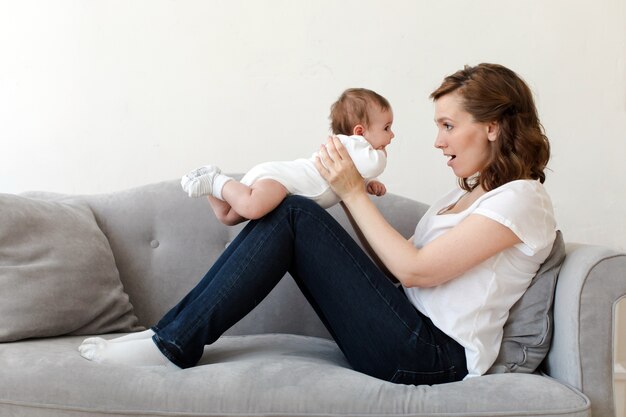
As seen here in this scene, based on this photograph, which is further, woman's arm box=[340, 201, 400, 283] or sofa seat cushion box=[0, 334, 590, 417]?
woman's arm box=[340, 201, 400, 283]

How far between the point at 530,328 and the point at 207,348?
2.79ft

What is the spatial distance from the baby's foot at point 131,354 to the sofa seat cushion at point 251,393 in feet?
0.13

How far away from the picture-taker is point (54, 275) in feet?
6.67

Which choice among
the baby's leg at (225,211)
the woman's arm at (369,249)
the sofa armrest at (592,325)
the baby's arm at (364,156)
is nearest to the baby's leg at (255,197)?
the baby's leg at (225,211)

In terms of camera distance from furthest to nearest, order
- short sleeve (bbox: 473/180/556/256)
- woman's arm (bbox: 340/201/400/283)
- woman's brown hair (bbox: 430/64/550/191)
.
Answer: woman's arm (bbox: 340/201/400/283) → woman's brown hair (bbox: 430/64/550/191) → short sleeve (bbox: 473/180/556/256)

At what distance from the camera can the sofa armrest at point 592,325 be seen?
161cm

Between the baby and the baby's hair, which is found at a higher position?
the baby's hair

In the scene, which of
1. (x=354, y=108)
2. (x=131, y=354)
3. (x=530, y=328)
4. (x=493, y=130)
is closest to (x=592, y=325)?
(x=530, y=328)

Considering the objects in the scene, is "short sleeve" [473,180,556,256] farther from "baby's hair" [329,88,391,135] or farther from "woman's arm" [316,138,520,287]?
"baby's hair" [329,88,391,135]

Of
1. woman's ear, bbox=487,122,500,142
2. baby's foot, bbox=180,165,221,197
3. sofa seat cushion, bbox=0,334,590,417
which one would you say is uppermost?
woman's ear, bbox=487,122,500,142

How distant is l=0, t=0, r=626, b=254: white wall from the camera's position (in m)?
2.55

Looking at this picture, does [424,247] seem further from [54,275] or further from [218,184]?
[54,275]

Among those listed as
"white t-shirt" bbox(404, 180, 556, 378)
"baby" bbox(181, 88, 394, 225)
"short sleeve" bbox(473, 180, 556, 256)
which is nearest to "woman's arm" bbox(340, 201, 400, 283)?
"baby" bbox(181, 88, 394, 225)

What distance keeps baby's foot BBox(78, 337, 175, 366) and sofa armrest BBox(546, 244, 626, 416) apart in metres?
0.94
